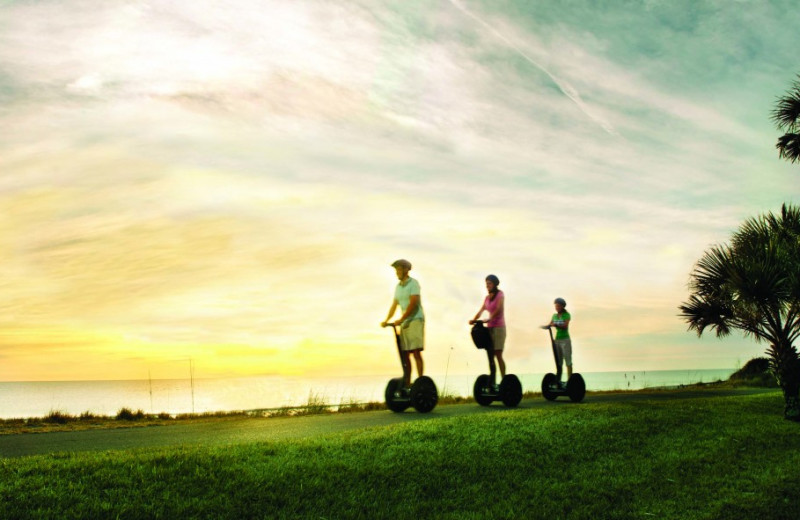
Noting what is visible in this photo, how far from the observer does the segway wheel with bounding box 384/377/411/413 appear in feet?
38.6

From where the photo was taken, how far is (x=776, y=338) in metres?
13.3

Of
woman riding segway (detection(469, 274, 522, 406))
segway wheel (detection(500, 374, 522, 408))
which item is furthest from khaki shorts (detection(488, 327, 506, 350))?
segway wheel (detection(500, 374, 522, 408))

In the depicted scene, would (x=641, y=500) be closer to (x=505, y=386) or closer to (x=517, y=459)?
(x=517, y=459)

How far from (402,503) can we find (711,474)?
407 cm

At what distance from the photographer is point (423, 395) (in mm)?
11617

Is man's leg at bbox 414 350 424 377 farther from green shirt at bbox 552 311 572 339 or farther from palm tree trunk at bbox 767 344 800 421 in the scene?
palm tree trunk at bbox 767 344 800 421

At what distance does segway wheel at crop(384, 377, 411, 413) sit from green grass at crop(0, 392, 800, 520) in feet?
7.82

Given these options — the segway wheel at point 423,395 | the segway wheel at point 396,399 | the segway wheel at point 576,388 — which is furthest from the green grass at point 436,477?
the segway wheel at point 576,388

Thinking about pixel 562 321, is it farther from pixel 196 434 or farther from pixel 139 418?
pixel 139 418

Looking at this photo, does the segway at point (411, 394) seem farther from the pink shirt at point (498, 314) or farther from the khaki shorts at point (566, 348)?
the khaki shorts at point (566, 348)

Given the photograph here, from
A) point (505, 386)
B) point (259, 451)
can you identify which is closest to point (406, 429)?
point (259, 451)

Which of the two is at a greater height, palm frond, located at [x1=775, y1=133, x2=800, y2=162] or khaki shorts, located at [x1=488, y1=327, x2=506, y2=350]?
palm frond, located at [x1=775, y1=133, x2=800, y2=162]

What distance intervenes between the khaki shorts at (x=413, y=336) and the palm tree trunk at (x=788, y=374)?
24.0 feet

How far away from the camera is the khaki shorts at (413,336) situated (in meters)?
11.3
